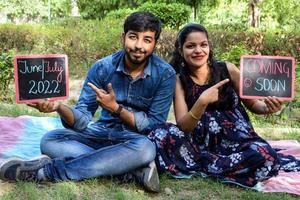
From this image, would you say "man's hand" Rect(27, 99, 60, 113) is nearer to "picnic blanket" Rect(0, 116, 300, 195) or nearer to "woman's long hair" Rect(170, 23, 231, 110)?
A: "picnic blanket" Rect(0, 116, 300, 195)

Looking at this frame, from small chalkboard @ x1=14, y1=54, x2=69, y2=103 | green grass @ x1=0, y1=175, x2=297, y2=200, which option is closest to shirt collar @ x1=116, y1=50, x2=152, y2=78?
small chalkboard @ x1=14, y1=54, x2=69, y2=103

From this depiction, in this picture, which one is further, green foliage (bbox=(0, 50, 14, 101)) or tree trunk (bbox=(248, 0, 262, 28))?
tree trunk (bbox=(248, 0, 262, 28))

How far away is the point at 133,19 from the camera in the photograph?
3.04 metres

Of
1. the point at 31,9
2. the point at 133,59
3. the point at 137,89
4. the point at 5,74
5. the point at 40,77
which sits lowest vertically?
the point at 5,74

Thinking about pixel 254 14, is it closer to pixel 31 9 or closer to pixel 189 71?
pixel 189 71

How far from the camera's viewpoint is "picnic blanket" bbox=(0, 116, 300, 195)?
308 cm

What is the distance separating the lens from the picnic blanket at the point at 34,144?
3.08 meters

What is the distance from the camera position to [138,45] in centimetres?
300

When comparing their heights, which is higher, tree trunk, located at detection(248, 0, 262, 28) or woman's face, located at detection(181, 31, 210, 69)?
tree trunk, located at detection(248, 0, 262, 28)

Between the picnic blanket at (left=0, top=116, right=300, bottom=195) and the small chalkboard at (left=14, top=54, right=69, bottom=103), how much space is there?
726mm

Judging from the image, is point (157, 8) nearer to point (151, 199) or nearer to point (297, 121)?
point (297, 121)

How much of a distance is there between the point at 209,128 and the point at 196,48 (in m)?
0.56

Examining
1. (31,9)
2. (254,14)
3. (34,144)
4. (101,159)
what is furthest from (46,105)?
(31,9)

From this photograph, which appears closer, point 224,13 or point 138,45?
point 138,45
